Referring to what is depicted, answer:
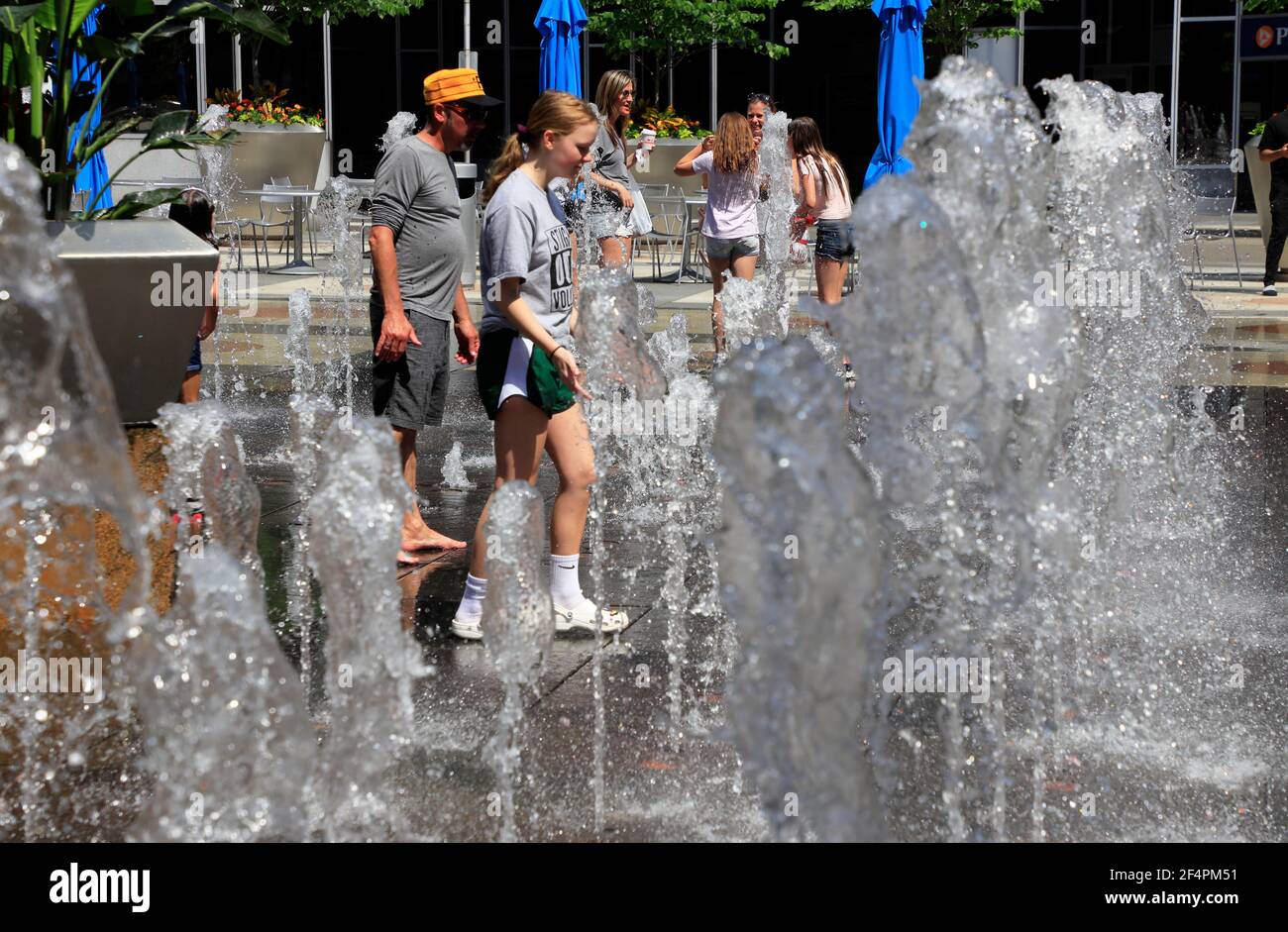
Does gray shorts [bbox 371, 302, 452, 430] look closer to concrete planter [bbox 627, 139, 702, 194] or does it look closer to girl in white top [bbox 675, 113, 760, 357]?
girl in white top [bbox 675, 113, 760, 357]

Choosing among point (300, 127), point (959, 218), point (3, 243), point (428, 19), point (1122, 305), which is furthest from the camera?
point (428, 19)

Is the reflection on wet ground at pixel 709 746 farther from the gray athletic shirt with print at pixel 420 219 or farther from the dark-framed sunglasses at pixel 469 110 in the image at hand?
the dark-framed sunglasses at pixel 469 110

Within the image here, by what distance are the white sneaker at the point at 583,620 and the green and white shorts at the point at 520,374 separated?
675mm

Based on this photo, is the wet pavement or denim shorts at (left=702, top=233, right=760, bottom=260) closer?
the wet pavement

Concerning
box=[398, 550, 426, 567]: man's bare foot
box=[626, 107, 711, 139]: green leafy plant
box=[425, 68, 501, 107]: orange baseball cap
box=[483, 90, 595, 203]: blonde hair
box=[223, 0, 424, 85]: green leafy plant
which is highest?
Result: box=[223, 0, 424, 85]: green leafy plant

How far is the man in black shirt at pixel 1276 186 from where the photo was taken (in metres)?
15.1

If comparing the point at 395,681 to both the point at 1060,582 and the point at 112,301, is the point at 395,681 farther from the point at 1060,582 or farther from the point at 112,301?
the point at 112,301

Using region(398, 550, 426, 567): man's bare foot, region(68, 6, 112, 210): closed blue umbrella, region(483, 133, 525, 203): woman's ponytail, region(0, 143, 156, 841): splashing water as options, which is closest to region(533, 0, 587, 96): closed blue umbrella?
region(68, 6, 112, 210): closed blue umbrella

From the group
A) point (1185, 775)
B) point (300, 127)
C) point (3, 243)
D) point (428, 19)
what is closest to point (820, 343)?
point (1185, 775)

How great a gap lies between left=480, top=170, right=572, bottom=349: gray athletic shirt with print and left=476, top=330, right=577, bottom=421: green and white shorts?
0.06m

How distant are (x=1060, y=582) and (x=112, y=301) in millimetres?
3768

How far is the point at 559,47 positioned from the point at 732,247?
510cm

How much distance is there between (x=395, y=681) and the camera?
398 centimetres

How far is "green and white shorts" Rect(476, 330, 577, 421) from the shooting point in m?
5.15
